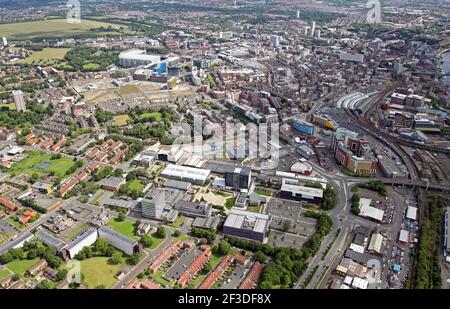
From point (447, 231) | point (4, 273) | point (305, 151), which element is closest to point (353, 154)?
point (305, 151)

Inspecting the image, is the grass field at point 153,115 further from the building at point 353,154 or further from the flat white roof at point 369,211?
the flat white roof at point 369,211

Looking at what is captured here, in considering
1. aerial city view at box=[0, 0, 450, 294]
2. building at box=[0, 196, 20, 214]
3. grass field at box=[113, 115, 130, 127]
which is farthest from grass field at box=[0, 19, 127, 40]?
building at box=[0, 196, 20, 214]

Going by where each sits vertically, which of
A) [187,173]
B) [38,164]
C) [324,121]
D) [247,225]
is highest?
[324,121]

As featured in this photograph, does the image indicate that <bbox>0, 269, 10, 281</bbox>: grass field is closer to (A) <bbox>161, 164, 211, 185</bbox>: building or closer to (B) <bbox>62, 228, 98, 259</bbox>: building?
(B) <bbox>62, 228, 98, 259</bbox>: building

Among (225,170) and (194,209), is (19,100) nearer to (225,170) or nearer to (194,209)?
(225,170)

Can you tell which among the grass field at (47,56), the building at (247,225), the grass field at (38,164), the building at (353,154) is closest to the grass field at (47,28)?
the grass field at (47,56)
